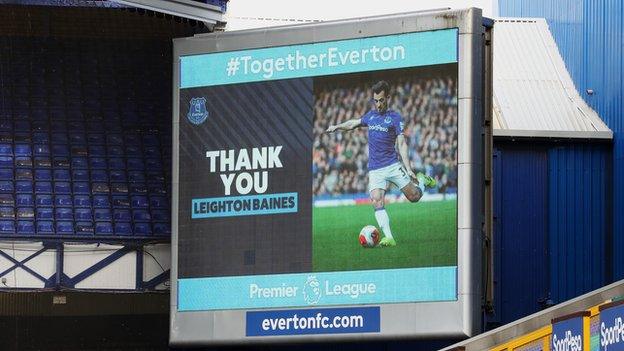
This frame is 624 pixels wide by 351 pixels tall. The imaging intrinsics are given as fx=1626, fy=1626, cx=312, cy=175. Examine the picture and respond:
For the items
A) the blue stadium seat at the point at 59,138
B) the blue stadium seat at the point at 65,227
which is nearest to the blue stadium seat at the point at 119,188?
the blue stadium seat at the point at 65,227

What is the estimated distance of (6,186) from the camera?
26.2 m

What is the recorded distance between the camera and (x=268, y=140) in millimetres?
22969

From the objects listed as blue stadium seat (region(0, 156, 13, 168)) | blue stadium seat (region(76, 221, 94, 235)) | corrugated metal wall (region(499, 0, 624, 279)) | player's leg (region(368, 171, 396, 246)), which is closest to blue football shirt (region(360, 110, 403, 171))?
player's leg (region(368, 171, 396, 246))

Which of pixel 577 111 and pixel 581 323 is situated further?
pixel 577 111

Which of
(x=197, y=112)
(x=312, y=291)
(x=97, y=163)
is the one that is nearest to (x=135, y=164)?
(x=97, y=163)

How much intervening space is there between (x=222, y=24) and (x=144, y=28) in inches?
83.3

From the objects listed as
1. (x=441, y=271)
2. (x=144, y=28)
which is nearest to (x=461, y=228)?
(x=441, y=271)

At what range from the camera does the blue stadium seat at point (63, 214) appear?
1008 inches

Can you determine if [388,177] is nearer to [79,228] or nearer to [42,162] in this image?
[79,228]

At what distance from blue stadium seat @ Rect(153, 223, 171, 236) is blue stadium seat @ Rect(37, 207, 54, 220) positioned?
164 centimetres

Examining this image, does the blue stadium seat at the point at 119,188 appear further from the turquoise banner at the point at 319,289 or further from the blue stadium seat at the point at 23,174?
the turquoise banner at the point at 319,289

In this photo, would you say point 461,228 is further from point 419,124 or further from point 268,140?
point 268,140

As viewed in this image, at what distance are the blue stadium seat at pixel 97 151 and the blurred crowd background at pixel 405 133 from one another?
5.18 m

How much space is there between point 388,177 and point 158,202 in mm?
5345
